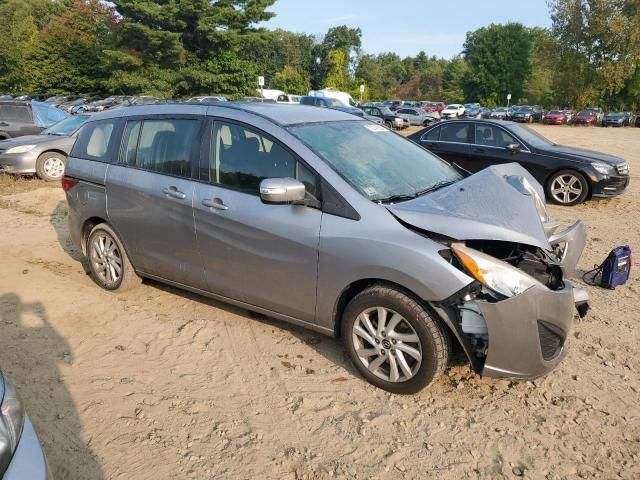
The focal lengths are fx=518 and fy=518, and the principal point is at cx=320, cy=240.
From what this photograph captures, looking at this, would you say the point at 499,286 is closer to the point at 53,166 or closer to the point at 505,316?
the point at 505,316

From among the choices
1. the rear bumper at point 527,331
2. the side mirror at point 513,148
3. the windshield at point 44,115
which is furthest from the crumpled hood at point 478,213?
the windshield at point 44,115

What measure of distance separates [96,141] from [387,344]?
140 inches

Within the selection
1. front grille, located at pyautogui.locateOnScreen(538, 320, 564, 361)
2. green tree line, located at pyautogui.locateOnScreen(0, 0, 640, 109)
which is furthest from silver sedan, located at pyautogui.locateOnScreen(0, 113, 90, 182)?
green tree line, located at pyautogui.locateOnScreen(0, 0, 640, 109)

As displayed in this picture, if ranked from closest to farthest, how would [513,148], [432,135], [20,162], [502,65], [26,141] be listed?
[513,148]
[432,135]
[20,162]
[26,141]
[502,65]

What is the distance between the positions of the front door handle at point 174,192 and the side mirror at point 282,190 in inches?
42.1

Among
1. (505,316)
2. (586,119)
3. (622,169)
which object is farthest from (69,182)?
(586,119)

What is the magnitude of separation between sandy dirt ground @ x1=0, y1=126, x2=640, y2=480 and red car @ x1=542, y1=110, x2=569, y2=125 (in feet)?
141

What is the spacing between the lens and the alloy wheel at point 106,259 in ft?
16.2

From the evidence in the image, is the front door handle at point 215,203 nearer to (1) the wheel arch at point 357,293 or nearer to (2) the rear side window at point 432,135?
(1) the wheel arch at point 357,293

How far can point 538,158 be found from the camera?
930 centimetres

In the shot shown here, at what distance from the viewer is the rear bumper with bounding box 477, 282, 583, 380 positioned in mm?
2930

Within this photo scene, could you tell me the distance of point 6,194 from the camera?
10.1 m

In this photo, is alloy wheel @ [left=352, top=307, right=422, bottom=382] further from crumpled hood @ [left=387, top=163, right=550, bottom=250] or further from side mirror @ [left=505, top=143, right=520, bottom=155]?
side mirror @ [left=505, top=143, right=520, bottom=155]

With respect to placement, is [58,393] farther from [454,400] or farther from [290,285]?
[454,400]
